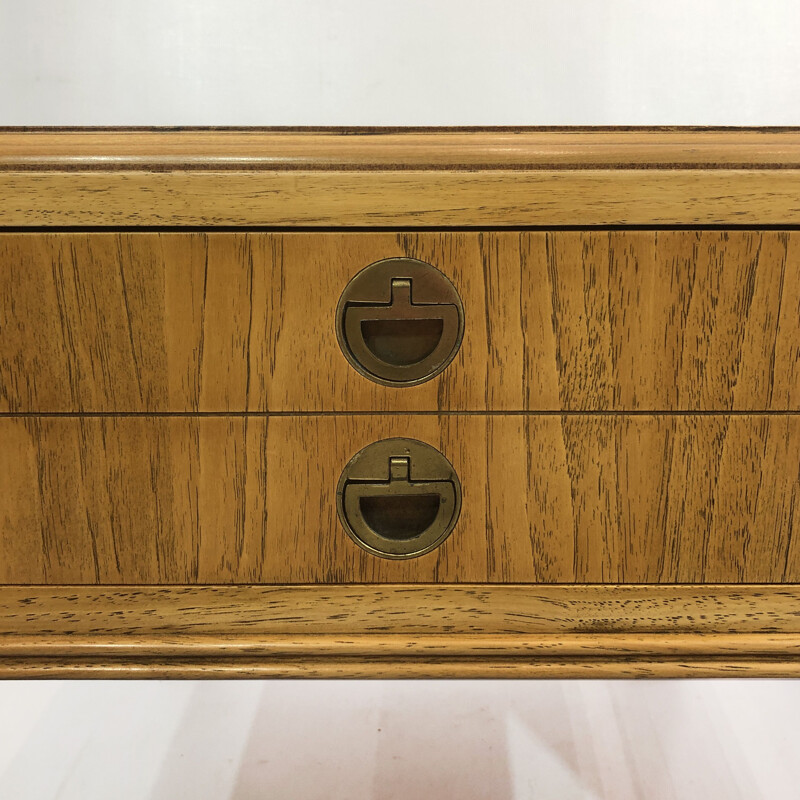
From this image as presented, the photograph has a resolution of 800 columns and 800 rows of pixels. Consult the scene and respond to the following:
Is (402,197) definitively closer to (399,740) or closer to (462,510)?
(462,510)

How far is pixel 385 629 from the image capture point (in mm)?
442

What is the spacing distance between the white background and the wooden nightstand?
360mm

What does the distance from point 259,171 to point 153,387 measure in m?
0.14

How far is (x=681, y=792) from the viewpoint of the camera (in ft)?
2.17

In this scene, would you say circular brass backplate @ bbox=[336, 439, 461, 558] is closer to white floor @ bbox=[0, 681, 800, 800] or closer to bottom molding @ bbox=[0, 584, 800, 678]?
bottom molding @ bbox=[0, 584, 800, 678]

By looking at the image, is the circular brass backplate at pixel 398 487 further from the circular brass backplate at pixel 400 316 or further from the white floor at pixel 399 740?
the white floor at pixel 399 740

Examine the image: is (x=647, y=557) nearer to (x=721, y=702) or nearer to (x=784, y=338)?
(x=784, y=338)
